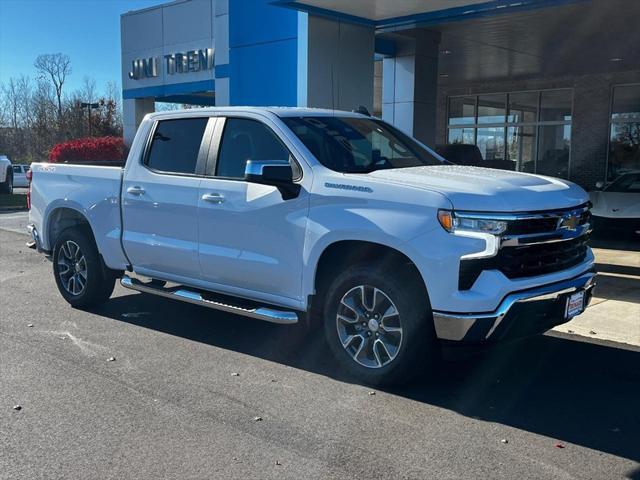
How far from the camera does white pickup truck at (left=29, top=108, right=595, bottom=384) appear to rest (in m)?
4.31

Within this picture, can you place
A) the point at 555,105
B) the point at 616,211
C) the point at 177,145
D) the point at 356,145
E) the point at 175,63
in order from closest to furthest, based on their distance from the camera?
the point at 356,145 → the point at 177,145 → the point at 616,211 → the point at 555,105 → the point at 175,63

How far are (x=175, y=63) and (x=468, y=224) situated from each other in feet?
65.3

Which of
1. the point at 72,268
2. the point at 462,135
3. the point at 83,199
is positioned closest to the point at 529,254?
the point at 83,199

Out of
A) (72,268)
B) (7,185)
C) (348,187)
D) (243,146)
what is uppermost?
(243,146)

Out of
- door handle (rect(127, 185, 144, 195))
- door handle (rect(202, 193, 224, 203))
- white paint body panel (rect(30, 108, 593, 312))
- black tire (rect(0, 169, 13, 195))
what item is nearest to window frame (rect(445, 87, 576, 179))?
black tire (rect(0, 169, 13, 195))

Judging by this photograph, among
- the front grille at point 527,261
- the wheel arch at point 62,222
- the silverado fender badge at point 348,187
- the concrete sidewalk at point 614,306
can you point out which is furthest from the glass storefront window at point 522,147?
the silverado fender badge at point 348,187

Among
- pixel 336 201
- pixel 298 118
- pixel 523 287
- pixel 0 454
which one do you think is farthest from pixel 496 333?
pixel 0 454

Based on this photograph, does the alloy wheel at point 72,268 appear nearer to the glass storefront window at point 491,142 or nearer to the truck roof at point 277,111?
the truck roof at point 277,111

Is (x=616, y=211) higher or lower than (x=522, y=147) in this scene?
lower

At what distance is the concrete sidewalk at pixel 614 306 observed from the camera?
6.43 meters

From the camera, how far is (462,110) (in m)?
23.3

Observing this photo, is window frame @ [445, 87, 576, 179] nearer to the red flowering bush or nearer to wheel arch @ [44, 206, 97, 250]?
the red flowering bush

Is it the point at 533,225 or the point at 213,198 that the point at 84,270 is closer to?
the point at 213,198

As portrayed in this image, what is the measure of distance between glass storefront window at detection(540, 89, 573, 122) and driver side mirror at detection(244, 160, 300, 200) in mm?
18122
